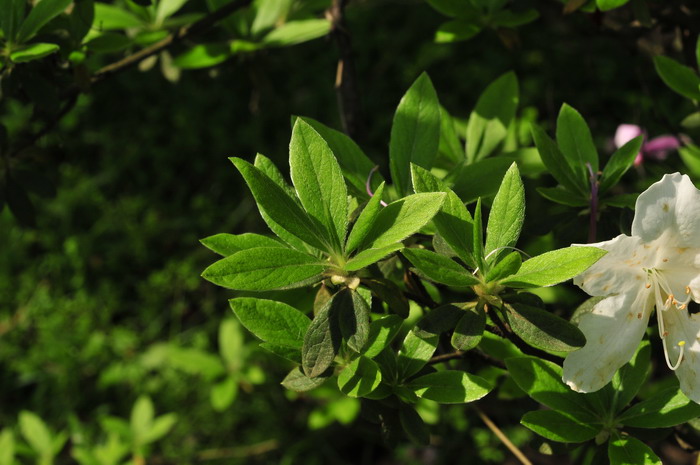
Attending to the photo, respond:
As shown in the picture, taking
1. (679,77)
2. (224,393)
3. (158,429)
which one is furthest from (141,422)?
(679,77)

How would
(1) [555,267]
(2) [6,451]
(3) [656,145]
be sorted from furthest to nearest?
1. (2) [6,451]
2. (3) [656,145]
3. (1) [555,267]

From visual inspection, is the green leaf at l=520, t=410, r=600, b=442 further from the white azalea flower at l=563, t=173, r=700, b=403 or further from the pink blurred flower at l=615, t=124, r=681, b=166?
the pink blurred flower at l=615, t=124, r=681, b=166

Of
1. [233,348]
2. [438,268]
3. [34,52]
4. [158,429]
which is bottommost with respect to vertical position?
[158,429]

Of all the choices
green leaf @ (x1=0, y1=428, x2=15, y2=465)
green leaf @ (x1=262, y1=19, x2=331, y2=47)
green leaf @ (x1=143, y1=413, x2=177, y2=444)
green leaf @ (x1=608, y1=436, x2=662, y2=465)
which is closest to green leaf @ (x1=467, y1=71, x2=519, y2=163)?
green leaf @ (x1=262, y1=19, x2=331, y2=47)

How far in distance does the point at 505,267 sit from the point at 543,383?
7.8 inches

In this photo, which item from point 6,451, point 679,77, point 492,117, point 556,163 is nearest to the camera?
point 556,163

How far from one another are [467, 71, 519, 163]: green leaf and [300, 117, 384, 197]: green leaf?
0.28m

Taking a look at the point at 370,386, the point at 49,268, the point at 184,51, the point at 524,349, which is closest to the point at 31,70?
the point at 184,51

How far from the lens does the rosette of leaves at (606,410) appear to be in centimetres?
94

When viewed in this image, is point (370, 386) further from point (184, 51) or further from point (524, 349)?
point (184, 51)

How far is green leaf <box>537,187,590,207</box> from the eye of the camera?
105 cm

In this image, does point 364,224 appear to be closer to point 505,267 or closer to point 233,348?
point 505,267

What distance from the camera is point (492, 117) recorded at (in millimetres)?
1332

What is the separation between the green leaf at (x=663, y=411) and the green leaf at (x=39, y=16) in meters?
0.96
